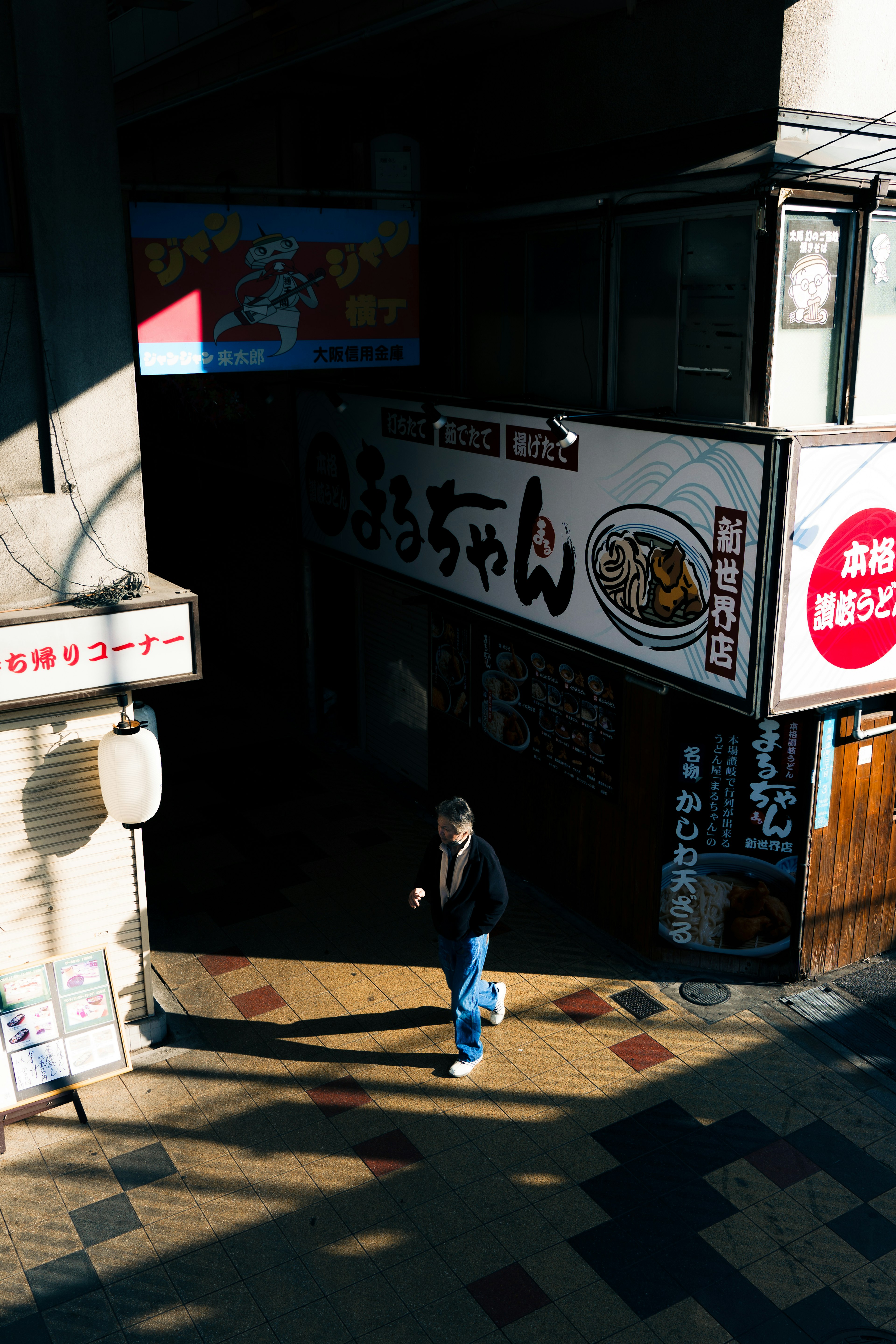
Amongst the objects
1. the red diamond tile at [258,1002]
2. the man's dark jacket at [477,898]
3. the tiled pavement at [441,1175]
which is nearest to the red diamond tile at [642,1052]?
the tiled pavement at [441,1175]

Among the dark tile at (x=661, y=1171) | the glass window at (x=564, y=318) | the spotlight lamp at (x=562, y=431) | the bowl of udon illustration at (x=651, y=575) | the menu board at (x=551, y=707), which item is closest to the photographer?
the dark tile at (x=661, y=1171)

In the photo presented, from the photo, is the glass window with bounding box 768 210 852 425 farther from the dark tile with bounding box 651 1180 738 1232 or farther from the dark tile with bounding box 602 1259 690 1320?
the dark tile with bounding box 602 1259 690 1320

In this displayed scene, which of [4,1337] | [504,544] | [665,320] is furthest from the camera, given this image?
[504,544]

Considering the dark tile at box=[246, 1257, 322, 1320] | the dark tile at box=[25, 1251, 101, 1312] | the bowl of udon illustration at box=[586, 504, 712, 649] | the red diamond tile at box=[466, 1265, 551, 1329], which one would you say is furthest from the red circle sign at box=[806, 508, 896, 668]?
the dark tile at box=[25, 1251, 101, 1312]

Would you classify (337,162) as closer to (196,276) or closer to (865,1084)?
(196,276)

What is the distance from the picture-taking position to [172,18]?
1354 centimetres

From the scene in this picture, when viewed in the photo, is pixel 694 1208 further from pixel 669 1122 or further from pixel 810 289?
pixel 810 289

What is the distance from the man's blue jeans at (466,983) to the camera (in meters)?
8.48

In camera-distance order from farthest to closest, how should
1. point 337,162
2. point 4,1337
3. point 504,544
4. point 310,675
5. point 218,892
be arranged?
1. point 310,675
2. point 337,162
3. point 218,892
4. point 504,544
5. point 4,1337

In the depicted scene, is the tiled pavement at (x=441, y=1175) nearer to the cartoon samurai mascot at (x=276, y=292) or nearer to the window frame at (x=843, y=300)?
the window frame at (x=843, y=300)

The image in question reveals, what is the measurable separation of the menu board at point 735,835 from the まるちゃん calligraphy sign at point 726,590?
1491 mm

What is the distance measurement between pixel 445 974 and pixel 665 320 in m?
5.73

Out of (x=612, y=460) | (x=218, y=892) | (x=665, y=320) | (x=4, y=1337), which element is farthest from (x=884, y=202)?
(x=4, y=1337)

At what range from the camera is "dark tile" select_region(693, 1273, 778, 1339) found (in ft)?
21.3
